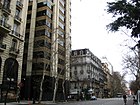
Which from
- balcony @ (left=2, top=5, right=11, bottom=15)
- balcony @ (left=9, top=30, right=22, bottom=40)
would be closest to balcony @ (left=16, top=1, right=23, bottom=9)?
balcony @ (left=2, top=5, right=11, bottom=15)

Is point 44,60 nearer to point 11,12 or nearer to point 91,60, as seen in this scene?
point 11,12

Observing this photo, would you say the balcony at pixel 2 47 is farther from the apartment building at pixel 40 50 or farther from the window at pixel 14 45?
the apartment building at pixel 40 50

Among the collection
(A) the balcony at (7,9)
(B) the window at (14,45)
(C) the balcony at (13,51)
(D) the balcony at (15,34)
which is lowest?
(C) the balcony at (13,51)

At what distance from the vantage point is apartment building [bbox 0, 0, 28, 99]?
121 ft

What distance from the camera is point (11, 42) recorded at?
39938 millimetres

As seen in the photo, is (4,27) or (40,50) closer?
(4,27)

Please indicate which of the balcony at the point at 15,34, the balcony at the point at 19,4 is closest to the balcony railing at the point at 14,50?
the balcony at the point at 15,34

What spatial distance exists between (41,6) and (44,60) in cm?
1619

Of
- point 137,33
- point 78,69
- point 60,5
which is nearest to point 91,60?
point 78,69

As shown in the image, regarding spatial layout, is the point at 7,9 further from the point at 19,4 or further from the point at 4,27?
the point at 19,4

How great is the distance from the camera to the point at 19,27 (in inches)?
1686

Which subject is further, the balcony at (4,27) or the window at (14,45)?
A: the window at (14,45)

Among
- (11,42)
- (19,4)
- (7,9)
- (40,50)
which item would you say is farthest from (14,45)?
(40,50)

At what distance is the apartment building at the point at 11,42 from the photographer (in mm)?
36969
